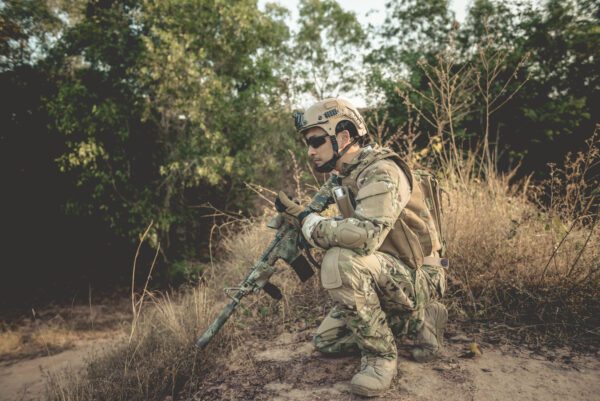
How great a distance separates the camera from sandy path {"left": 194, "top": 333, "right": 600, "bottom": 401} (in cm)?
190

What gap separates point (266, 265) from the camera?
2.31 m

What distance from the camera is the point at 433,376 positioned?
81.2 inches

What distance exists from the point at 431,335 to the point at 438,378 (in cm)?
26

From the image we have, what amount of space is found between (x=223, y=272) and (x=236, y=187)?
5789mm

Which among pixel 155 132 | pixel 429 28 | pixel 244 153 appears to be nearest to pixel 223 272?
pixel 244 153

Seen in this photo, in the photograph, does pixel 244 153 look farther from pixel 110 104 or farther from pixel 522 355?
pixel 522 355

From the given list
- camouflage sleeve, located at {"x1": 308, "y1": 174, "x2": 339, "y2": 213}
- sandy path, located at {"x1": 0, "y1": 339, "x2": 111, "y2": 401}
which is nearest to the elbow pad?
camouflage sleeve, located at {"x1": 308, "y1": 174, "x2": 339, "y2": 213}

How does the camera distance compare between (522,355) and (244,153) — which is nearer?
(522,355)

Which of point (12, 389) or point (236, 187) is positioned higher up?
point (236, 187)

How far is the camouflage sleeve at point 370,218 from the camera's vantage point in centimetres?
188

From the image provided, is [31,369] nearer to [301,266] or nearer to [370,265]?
[301,266]

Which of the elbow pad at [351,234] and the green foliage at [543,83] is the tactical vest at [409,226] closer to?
the elbow pad at [351,234]

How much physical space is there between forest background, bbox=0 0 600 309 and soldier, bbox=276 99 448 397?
5.18 m

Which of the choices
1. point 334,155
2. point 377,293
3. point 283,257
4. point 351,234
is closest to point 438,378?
point 377,293
